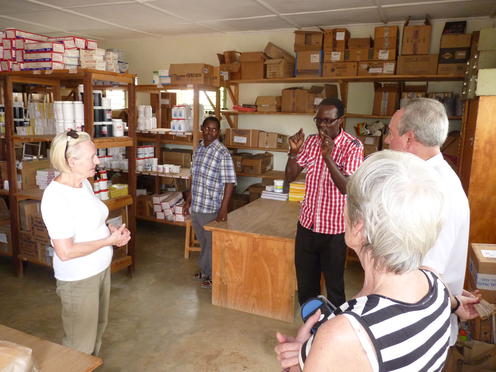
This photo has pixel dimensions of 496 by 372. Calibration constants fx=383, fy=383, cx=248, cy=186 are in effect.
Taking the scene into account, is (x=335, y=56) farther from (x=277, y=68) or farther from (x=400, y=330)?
(x=400, y=330)

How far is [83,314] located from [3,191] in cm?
263

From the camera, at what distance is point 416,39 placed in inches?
165

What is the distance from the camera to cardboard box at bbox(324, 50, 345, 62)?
4520mm

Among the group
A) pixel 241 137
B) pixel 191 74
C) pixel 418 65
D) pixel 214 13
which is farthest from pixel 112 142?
pixel 418 65

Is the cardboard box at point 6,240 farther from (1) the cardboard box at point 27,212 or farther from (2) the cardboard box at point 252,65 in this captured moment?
(2) the cardboard box at point 252,65

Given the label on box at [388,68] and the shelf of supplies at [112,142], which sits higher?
the label on box at [388,68]

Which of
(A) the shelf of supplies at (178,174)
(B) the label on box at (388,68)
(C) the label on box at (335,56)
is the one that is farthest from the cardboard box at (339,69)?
(A) the shelf of supplies at (178,174)

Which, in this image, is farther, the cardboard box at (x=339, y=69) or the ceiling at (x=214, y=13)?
the cardboard box at (x=339, y=69)

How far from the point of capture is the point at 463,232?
147 centimetres

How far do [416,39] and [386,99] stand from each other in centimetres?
69

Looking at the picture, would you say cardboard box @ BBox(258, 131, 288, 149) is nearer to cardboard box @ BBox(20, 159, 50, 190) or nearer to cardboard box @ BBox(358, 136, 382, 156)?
cardboard box @ BBox(358, 136, 382, 156)

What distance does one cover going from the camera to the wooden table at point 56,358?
1359 millimetres

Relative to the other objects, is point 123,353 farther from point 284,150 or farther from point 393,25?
point 393,25

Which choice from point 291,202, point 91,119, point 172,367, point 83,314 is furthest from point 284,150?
point 83,314
